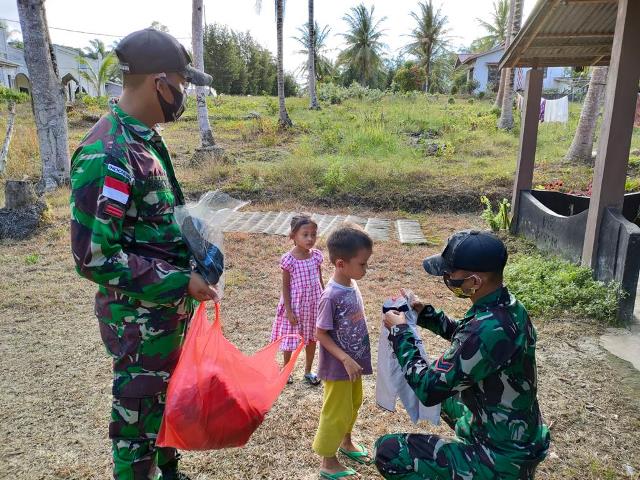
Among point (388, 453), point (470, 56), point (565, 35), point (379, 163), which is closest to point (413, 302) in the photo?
point (388, 453)

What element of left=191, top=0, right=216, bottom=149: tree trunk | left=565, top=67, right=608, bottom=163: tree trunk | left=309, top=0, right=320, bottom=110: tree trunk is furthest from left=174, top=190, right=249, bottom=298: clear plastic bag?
left=309, top=0, right=320, bottom=110: tree trunk

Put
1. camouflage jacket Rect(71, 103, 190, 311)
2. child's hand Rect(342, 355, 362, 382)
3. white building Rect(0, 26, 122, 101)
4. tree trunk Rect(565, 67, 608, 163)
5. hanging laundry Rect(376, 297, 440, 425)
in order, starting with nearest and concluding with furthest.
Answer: camouflage jacket Rect(71, 103, 190, 311) → hanging laundry Rect(376, 297, 440, 425) → child's hand Rect(342, 355, 362, 382) → tree trunk Rect(565, 67, 608, 163) → white building Rect(0, 26, 122, 101)

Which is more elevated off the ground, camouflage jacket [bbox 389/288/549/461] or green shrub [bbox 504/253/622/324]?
camouflage jacket [bbox 389/288/549/461]

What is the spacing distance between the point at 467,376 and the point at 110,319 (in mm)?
1318

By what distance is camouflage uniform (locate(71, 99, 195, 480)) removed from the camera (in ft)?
5.31

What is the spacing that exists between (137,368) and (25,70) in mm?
47286

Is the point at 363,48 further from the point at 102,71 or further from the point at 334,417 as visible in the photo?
the point at 334,417

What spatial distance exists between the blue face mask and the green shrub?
358cm

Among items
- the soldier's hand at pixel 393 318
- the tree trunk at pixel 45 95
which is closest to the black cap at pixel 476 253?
the soldier's hand at pixel 393 318

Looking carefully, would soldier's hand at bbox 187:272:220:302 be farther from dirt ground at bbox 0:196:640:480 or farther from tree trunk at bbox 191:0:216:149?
tree trunk at bbox 191:0:216:149

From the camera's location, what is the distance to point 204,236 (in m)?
1.82

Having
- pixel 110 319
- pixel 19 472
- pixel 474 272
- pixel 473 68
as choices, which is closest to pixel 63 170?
pixel 19 472

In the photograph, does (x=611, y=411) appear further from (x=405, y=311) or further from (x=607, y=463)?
(x=405, y=311)

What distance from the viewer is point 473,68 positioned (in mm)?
39531
